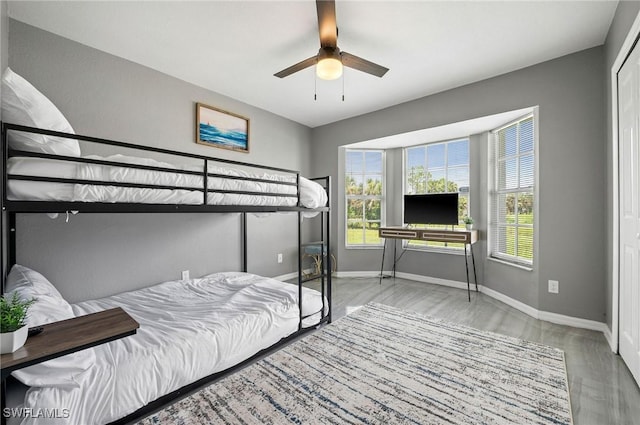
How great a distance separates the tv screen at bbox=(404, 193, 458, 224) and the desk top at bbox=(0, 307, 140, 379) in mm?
3643

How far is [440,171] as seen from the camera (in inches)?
164

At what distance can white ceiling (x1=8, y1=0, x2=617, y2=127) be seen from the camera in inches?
80.0

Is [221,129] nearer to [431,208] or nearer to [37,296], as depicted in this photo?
[37,296]

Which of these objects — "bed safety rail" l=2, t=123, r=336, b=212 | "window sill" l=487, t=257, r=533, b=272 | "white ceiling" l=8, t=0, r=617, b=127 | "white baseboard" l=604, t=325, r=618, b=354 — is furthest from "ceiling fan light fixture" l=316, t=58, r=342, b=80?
"white baseboard" l=604, t=325, r=618, b=354

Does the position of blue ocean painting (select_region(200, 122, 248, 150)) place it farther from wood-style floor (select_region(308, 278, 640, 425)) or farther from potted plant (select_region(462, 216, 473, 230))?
potted plant (select_region(462, 216, 473, 230))

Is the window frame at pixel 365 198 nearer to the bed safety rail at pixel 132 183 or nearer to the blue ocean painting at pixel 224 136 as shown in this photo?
the blue ocean painting at pixel 224 136

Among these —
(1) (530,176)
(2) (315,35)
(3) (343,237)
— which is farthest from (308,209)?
(1) (530,176)

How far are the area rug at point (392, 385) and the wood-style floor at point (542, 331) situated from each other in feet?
0.37

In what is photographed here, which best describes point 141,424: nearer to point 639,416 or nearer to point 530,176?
point 639,416

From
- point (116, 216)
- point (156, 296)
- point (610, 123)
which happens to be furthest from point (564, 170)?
point (116, 216)

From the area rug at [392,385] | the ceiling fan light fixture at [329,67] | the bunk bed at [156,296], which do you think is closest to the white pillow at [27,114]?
the bunk bed at [156,296]

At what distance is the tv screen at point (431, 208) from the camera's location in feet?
12.3

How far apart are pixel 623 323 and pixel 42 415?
11.1ft

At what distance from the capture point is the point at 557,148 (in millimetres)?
2682
